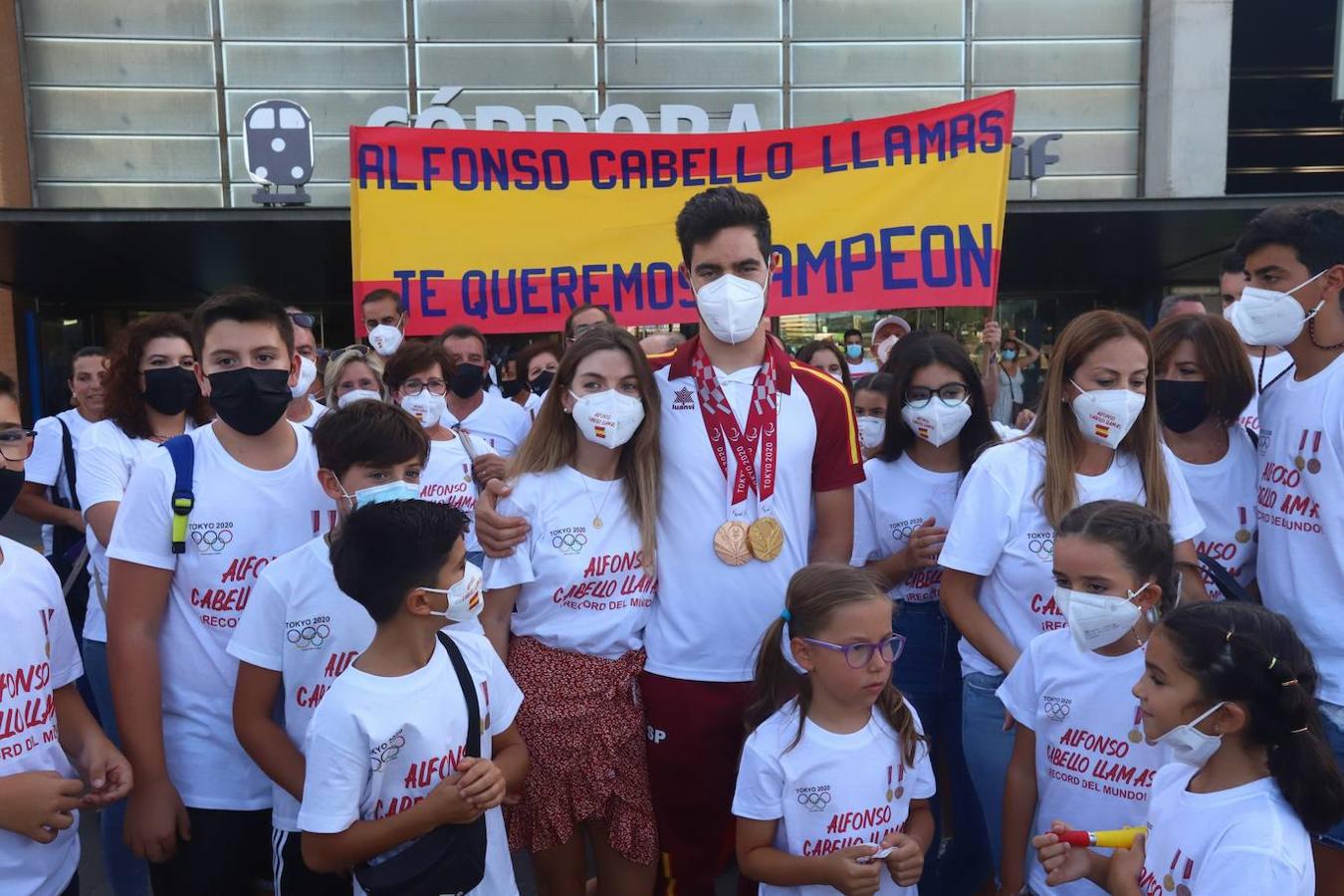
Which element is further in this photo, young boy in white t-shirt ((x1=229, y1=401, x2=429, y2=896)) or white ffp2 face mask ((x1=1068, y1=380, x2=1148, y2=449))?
→ white ffp2 face mask ((x1=1068, y1=380, x2=1148, y2=449))

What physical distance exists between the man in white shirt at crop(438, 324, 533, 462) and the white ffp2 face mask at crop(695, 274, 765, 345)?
2.79 meters

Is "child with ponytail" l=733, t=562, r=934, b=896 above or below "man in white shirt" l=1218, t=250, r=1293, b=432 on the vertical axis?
below

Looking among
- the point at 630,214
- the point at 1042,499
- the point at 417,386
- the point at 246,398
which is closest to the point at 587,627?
the point at 246,398

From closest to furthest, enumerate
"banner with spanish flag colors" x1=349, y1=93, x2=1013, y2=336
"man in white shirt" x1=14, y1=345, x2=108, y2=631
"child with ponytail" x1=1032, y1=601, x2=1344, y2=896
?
"child with ponytail" x1=1032, y1=601, x2=1344, y2=896, "man in white shirt" x1=14, y1=345, x2=108, y2=631, "banner with spanish flag colors" x1=349, y1=93, x2=1013, y2=336

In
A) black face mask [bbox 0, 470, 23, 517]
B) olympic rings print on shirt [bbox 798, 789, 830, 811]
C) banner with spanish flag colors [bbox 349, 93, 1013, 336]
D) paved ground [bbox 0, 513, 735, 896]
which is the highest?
banner with spanish flag colors [bbox 349, 93, 1013, 336]

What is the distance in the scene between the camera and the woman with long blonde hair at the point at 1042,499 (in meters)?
3.00

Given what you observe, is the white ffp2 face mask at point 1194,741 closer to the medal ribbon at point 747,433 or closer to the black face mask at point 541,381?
the medal ribbon at point 747,433

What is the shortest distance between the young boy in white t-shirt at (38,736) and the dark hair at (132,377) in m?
1.51

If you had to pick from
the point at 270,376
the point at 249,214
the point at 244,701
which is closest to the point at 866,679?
the point at 244,701

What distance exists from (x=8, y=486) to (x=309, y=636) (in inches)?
30.9

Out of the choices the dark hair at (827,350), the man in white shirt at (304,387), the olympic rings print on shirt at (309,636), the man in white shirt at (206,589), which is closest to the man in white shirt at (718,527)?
the olympic rings print on shirt at (309,636)

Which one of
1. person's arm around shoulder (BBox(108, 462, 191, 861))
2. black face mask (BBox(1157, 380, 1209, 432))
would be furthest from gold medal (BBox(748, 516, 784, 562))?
person's arm around shoulder (BBox(108, 462, 191, 861))

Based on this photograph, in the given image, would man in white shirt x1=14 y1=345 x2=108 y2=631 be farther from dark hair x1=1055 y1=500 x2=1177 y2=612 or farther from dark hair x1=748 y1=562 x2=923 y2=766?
dark hair x1=1055 y1=500 x2=1177 y2=612

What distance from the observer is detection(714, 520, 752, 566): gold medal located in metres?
3.05
